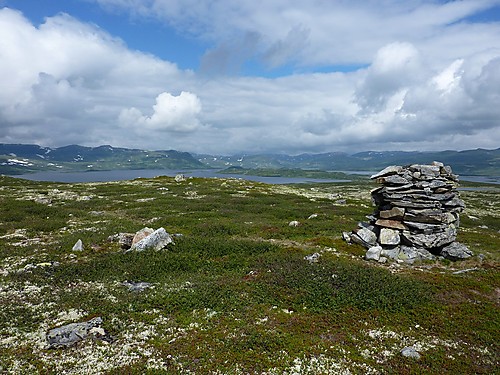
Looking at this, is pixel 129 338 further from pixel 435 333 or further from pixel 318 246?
pixel 318 246

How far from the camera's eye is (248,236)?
34188mm

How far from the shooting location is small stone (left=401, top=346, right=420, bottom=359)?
1399 centimetres

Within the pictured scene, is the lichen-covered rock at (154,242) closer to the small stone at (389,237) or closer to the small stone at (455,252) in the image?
the small stone at (389,237)

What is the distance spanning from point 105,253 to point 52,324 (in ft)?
37.2

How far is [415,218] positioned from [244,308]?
64.7ft

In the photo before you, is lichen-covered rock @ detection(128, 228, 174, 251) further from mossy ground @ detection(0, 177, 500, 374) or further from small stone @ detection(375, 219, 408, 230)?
small stone @ detection(375, 219, 408, 230)

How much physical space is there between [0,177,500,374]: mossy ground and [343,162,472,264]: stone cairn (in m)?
2.06

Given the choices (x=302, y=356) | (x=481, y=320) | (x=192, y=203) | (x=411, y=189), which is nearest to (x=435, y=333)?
(x=481, y=320)

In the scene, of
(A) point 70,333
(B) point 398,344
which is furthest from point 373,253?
(A) point 70,333

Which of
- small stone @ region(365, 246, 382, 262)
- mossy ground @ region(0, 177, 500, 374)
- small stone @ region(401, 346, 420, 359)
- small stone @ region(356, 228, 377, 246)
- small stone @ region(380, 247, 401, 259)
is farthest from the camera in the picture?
small stone @ region(356, 228, 377, 246)

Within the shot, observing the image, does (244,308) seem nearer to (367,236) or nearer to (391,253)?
(391,253)

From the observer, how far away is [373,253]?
87.2 feet

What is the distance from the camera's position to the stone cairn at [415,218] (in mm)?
27578

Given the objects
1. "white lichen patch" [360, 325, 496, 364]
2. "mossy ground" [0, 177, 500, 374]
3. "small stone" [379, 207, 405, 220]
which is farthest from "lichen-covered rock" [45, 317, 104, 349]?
"small stone" [379, 207, 405, 220]
